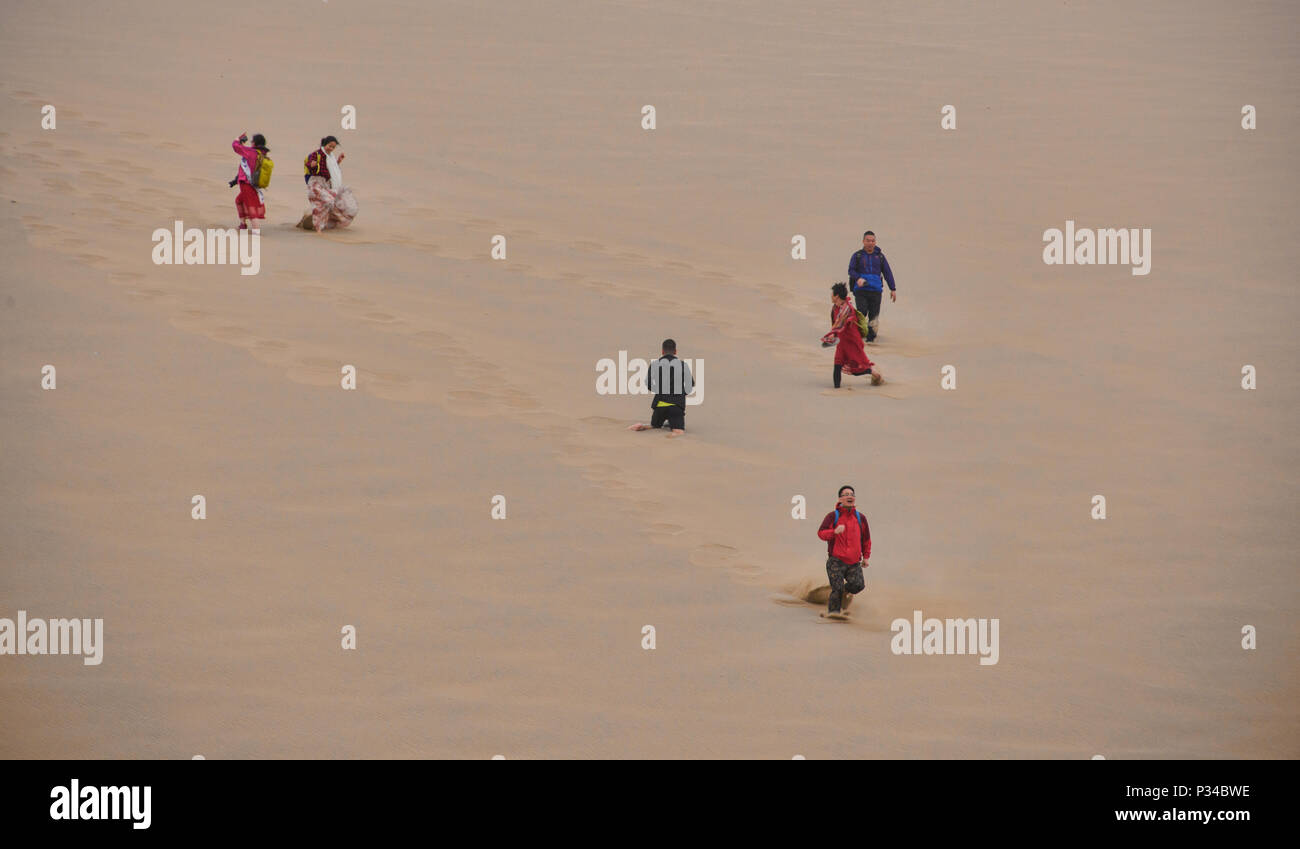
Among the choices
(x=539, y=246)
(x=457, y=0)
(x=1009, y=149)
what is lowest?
(x=539, y=246)

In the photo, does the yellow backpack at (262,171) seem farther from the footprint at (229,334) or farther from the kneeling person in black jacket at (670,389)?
the kneeling person in black jacket at (670,389)

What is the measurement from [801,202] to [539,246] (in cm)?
486

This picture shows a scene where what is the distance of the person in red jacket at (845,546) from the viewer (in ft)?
28.5

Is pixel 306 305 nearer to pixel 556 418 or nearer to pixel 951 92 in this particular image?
pixel 556 418

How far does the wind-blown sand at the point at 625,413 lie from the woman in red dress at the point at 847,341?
10.4 inches

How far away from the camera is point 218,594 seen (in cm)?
875

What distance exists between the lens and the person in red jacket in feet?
28.5

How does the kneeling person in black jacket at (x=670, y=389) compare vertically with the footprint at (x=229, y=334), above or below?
below

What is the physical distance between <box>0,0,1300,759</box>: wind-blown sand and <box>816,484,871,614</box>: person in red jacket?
1.02 feet

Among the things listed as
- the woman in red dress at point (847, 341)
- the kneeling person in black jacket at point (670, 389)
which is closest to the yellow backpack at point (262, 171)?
the kneeling person in black jacket at point (670, 389)

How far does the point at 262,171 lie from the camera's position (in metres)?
15.8

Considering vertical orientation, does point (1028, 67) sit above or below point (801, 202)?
above

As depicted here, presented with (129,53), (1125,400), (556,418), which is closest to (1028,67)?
(1125,400)

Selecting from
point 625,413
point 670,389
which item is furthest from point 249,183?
point 670,389
